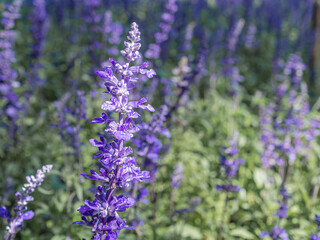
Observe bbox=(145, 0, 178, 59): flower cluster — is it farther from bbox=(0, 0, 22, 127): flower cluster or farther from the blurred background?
bbox=(0, 0, 22, 127): flower cluster

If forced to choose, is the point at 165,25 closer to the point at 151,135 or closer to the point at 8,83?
the point at 8,83

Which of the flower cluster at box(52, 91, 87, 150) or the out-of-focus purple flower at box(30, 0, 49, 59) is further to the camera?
the out-of-focus purple flower at box(30, 0, 49, 59)

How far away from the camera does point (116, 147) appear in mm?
1896

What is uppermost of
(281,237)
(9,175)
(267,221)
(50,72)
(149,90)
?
(50,72)

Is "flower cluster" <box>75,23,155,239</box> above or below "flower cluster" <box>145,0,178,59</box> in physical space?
below

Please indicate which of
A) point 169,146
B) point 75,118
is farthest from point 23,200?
point 169,146

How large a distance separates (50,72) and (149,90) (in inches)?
111

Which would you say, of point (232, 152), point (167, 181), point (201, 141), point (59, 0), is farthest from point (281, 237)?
point (59, 0)

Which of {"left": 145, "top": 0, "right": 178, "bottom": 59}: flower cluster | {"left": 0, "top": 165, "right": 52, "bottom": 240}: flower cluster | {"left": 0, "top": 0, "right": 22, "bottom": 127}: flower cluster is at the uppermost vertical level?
{"left": 145, "top": 0, "right": 178, "bottom": 59}: flower cluster

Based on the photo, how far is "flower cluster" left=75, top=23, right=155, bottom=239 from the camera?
1.81m

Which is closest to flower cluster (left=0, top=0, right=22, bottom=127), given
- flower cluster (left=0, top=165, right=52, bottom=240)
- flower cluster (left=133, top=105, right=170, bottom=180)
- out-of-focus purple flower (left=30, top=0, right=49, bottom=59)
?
out-of-focus purple flower (left=30, top=0, right=49, bottom=59)

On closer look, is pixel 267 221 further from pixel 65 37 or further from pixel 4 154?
pixel 65 37

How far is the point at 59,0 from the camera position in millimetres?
9023

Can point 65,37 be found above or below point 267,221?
above
